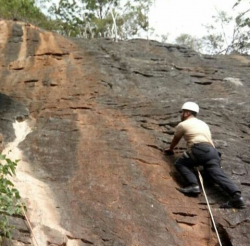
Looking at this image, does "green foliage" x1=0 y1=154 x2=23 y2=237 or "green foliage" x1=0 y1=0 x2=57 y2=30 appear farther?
"green foliage" x1=0 y1=0 x2=57 y2=30

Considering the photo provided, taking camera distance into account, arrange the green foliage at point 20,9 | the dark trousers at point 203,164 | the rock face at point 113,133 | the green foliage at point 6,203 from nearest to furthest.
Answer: the green foliage at point 6,203 → the rock face at point 113,133 → the dark trousers at point 203,164 → the green foliage at point 20,9

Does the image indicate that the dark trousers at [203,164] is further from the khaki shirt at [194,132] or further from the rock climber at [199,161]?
the khaki shirt at [194,132]

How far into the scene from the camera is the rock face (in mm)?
5598

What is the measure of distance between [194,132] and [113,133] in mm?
1738

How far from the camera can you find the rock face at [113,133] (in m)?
5.60

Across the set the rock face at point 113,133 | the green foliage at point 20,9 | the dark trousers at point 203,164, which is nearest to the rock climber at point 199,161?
the dark trousers at point 203,164

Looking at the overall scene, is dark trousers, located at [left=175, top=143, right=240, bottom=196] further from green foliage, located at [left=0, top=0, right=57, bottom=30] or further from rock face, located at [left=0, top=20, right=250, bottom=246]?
green foliage, located at [left=0, top=0, right=57, bottom=30]

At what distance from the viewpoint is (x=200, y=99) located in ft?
31.6

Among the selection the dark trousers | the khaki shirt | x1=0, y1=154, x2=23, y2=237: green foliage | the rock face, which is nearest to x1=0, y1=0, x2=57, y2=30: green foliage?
the rock face

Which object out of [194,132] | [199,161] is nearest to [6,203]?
[199,161]

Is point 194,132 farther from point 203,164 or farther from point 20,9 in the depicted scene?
point 20,9

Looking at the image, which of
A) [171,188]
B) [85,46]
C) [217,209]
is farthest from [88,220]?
[85,46]

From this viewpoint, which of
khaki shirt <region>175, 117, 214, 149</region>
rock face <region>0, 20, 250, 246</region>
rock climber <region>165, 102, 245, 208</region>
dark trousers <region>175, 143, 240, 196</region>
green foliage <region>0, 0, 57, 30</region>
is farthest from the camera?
green foliage <region>0, 0, 57, 30</region>

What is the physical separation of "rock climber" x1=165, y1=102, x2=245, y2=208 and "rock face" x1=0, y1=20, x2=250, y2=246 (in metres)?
0.21
